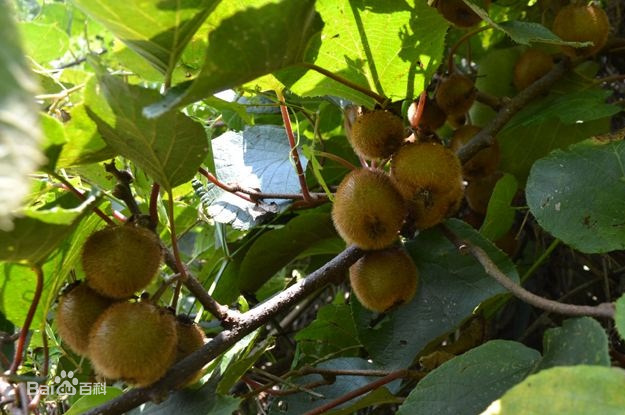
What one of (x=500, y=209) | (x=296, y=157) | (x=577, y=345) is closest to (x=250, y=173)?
(x=296, y=157)

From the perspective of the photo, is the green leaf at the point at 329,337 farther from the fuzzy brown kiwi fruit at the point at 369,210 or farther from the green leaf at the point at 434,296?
the fuzzy brown kiwi fruit at the point at 369,210

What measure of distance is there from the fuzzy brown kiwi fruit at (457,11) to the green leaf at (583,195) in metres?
0.26

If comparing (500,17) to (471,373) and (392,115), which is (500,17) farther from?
(471,373)

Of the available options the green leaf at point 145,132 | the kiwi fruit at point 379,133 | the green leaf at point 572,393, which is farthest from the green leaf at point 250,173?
the green leaf at point 572,393

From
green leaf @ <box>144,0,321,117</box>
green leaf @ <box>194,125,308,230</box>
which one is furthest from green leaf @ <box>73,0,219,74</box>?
green leaf @ <box>194,125,308,230</box>

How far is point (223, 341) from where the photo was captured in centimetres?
86

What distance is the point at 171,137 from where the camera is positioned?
78cm

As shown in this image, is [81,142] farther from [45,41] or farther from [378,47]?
[45,41]

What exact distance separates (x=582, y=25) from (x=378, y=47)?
39 cm

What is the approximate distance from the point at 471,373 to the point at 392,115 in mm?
374

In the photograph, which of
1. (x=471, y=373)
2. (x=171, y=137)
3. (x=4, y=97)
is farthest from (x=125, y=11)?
(x=471, y=373)

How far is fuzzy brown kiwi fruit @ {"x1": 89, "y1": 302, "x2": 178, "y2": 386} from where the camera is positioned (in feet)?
2.53

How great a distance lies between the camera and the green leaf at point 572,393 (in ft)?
1.82

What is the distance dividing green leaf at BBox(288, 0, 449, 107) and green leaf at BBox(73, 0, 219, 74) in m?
0.24
